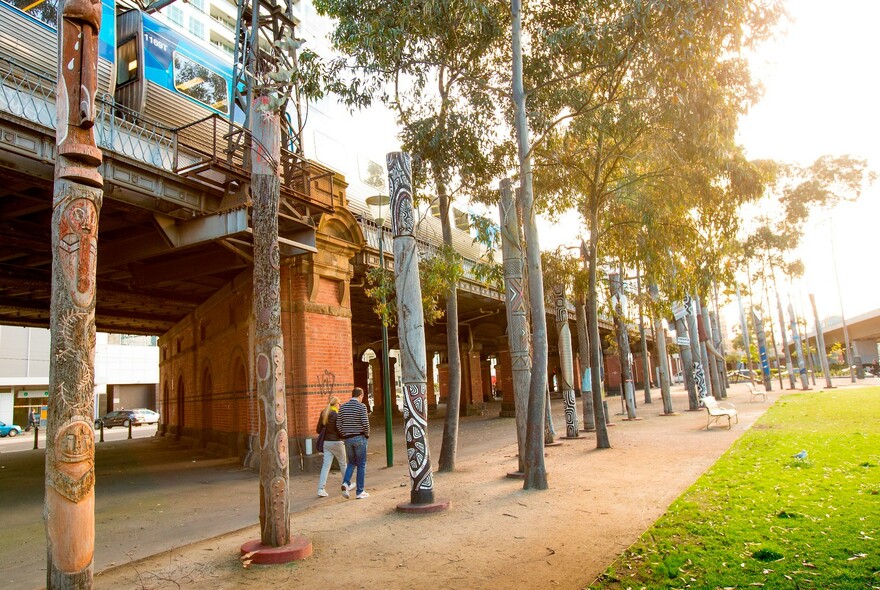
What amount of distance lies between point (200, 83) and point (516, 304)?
8.73m

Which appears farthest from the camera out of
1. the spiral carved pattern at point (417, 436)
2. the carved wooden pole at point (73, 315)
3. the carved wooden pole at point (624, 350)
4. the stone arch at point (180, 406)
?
the stone arch at point (180, 406)

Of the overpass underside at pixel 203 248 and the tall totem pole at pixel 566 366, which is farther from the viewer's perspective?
the tall totem pole at pixel 566 366

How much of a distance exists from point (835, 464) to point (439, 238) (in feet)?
46.3

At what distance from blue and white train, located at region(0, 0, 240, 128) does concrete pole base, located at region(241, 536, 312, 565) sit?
26.3 ft

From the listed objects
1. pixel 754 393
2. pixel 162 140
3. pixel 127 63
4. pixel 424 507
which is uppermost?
pixel 127 63

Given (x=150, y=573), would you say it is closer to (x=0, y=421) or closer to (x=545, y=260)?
(x=545, y=260)

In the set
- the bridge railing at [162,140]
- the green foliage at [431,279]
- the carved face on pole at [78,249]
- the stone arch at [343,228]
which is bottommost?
the carved face on pole at [78,249]

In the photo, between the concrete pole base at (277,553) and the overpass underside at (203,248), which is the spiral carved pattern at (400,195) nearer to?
the overpass underside at (203,248)

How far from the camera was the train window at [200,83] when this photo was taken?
40.7 ft

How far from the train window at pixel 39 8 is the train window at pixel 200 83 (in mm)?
2312

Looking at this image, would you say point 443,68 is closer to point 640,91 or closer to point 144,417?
point 640,91

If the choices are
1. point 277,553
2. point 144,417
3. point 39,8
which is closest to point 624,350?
point 277,553

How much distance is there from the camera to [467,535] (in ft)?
20.5

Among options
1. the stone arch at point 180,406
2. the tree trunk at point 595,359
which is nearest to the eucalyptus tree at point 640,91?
the tree trunk at point 595,359
